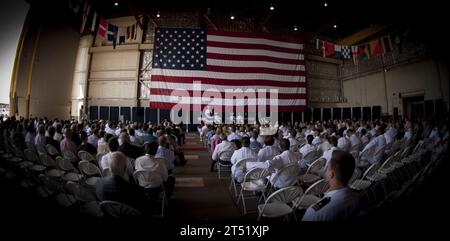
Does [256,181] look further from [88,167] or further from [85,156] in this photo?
[85,156]

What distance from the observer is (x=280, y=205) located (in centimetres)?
250

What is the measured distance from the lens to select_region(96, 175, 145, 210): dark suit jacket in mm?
2223

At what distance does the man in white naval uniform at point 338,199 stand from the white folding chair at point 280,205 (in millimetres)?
802

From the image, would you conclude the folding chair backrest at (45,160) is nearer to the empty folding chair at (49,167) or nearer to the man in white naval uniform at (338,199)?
the empty folding chair at (49,167)

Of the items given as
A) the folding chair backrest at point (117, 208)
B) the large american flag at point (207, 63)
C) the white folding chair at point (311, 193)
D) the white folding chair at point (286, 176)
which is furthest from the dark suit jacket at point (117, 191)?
the large american flag at point (207, 63)

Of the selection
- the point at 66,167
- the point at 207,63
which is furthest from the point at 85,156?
the point at 207,63

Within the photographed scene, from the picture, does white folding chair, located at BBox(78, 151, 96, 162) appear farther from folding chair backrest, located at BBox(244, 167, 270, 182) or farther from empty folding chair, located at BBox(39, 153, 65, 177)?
folding chair backrest, located at BBox(244, 167, 270, 182)

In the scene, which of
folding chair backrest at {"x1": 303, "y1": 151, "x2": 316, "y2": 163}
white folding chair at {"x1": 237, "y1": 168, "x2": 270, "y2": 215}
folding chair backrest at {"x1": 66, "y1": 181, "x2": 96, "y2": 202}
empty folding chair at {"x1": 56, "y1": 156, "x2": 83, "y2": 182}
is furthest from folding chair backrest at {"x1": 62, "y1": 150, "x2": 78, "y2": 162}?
folding chair backrest at {"x1": 303, "y1": 151, "x2": 316, "y2": 163}

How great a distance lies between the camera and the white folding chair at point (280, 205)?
7.64 feet

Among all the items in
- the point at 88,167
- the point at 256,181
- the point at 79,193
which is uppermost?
the point at 79,193

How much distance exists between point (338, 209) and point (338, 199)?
9 cm
